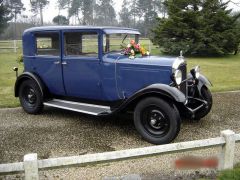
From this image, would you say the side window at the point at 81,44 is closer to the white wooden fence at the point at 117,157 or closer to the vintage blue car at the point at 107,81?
the vintage blue car at the point at 107,81

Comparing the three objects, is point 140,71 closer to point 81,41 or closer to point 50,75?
point 81,41

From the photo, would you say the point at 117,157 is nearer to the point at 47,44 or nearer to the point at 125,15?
the point at 47,44

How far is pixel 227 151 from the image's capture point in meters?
3.86

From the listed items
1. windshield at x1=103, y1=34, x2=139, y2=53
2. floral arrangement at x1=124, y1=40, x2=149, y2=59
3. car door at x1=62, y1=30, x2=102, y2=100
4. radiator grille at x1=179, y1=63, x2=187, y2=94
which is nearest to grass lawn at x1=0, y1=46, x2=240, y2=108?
car door at x1=62, y1=30, x2=102, y2=100

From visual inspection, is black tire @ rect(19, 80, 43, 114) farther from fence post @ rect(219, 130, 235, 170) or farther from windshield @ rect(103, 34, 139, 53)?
fence post @ rect(219, 130, 235, 170)

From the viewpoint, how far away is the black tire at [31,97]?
6.62 m

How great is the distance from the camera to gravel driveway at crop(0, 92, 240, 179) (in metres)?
4.09

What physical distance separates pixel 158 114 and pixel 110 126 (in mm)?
1198

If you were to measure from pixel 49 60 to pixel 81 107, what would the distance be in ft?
3.92

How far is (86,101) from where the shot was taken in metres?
6.25

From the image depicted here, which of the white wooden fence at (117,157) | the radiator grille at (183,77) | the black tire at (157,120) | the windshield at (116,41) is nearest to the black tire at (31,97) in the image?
the windshield at (116,41)

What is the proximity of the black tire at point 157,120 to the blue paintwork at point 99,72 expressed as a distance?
19.0 inches

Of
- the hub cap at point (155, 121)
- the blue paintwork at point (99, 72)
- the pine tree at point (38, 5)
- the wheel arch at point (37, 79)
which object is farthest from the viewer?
the pine tree at point (38, 5)

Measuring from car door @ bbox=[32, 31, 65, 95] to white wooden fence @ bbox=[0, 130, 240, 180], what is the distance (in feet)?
10.3
